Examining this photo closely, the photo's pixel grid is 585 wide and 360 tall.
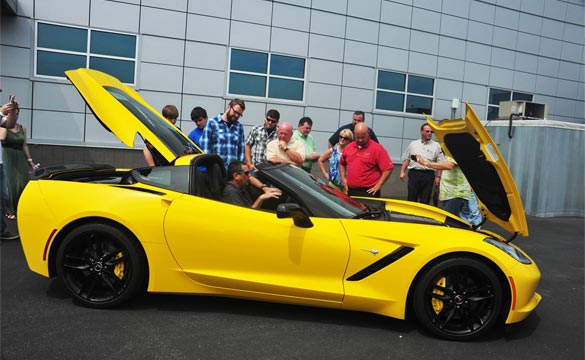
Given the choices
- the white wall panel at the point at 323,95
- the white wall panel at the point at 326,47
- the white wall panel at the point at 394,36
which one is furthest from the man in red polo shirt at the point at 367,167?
the white wall panel at the point at 394,36

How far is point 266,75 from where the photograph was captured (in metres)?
10.6

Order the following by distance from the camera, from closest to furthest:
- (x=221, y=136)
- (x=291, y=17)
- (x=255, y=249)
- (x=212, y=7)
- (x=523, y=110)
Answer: (x=255, y=249) → (x=221, y=136) → (x=212, y=7) → (x=291, y=17) → (x=523, y=110)

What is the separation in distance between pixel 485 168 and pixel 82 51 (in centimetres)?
850

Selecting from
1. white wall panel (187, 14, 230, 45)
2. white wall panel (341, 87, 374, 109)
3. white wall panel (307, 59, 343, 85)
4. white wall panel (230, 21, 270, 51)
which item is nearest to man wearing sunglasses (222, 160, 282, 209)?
white wall panel (187, 14, 230, 45)

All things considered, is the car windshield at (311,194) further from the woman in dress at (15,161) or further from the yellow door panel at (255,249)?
the woman in dress at (15,161)

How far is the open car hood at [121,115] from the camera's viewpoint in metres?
3.62

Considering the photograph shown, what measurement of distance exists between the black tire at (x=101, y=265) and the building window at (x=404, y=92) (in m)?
9.67

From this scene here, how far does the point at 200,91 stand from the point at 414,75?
6148 millimetres

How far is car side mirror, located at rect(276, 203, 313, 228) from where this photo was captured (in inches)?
123

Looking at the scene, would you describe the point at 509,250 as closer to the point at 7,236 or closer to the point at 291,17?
the point at 7,236

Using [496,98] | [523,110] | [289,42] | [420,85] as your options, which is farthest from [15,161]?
[496,98]

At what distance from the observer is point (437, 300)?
322 centimetres

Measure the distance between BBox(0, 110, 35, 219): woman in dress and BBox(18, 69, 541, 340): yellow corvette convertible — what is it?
323cm

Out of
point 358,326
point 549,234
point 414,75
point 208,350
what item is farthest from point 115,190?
point 414,75
